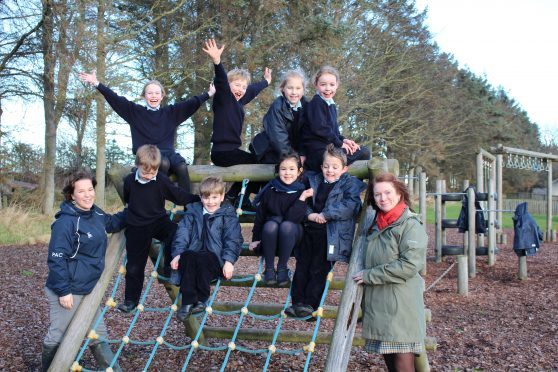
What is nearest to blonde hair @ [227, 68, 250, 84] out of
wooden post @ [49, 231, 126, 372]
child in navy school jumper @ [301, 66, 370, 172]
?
child in navy school jumper @ [301, 66, 370, 172]

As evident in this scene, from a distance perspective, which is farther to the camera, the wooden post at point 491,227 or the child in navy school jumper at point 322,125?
the wooden post at point 491,227

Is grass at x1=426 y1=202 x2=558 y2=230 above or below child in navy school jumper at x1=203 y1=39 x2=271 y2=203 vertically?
below

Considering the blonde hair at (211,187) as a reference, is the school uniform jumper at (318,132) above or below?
above

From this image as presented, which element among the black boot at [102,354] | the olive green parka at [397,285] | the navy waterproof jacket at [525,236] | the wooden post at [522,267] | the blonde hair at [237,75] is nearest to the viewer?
the olive green parka at [397,285]

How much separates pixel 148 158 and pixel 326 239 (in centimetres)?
147

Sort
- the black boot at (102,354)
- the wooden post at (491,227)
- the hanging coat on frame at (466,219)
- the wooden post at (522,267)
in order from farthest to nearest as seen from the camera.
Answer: the wooden post at (491,227), the hanging coat on frame at (466,219), the wooden post at (522,267), the black boot at (102,354)

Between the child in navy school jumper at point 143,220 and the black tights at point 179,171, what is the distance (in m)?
0.28

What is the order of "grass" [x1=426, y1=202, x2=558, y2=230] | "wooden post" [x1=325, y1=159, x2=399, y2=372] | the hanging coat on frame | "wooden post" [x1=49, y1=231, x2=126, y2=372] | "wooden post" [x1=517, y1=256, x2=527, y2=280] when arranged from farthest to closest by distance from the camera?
"grass" [x1=426, y1=202, x2=558, y2=230] → the hanging coat on frame → "wooden post" [x1=517, y1=256, x2=527, y2=280] → "wooden post" [x1=49, y1=231, x2=126, y2=372] → "wooden post" [x1=325, y1=159, x2=399, y2=372]

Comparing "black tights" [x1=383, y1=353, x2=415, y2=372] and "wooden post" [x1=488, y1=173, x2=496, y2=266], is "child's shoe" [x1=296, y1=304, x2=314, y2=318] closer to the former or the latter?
"black tights" [x1=383, y1=353, x2=415, y2=372]

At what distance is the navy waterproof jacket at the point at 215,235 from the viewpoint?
423 centimetres

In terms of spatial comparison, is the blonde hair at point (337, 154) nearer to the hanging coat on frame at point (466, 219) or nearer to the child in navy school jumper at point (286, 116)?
the child in navy school jumper at point (286, 116)

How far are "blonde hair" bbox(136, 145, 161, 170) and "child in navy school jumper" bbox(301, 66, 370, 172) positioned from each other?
120 centimetres

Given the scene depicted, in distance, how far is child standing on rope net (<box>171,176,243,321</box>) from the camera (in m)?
4.13

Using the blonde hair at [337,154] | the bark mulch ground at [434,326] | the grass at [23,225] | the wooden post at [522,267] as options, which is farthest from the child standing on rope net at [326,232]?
the grass at [23,225]
